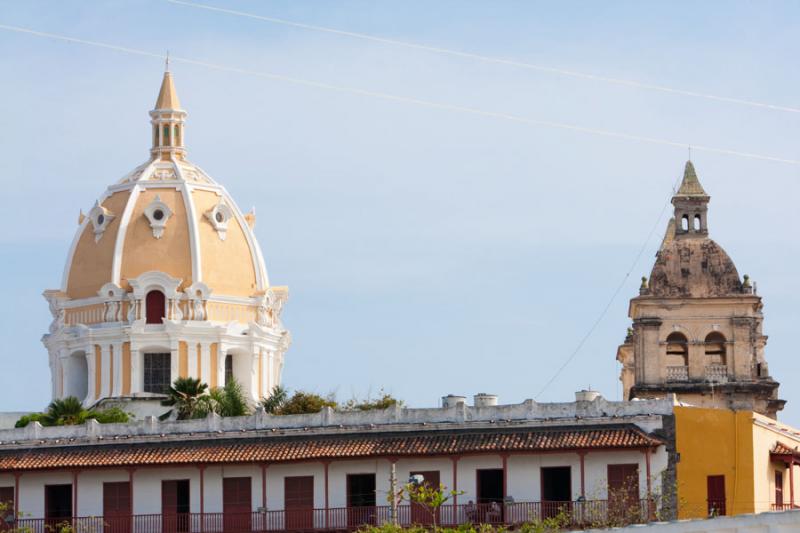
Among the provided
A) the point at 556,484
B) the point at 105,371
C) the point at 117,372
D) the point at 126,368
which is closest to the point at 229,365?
the point at 126,368

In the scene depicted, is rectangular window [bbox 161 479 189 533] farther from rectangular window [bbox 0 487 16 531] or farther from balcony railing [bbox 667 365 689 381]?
balcony railing [bbox 667 365 689 381]

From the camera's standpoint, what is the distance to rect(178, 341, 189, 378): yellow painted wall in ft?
351

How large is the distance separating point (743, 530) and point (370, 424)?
2326 centimetres

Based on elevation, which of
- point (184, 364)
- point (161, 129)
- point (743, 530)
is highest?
point (161, 129)

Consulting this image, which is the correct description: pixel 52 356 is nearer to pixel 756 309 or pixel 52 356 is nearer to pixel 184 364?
pixel 184 364

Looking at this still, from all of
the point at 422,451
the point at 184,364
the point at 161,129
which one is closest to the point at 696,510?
the point at 422,451

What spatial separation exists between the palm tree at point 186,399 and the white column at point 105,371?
13.4 m

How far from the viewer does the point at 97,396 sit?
10675cm

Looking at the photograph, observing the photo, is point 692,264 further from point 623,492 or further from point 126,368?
point 623,492

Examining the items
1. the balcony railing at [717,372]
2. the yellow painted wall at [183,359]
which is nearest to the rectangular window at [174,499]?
the balcony railing at [717,372]

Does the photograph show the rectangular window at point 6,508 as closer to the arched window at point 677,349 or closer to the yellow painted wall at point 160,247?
the arched window at point 677,349

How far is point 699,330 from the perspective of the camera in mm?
97375

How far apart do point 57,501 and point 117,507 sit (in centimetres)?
207

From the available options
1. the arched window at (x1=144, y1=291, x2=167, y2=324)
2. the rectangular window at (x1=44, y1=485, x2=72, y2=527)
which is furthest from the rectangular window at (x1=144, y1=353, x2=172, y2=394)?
the rectangular window at (x1=44, y1=485, x2=72, y2=527)
